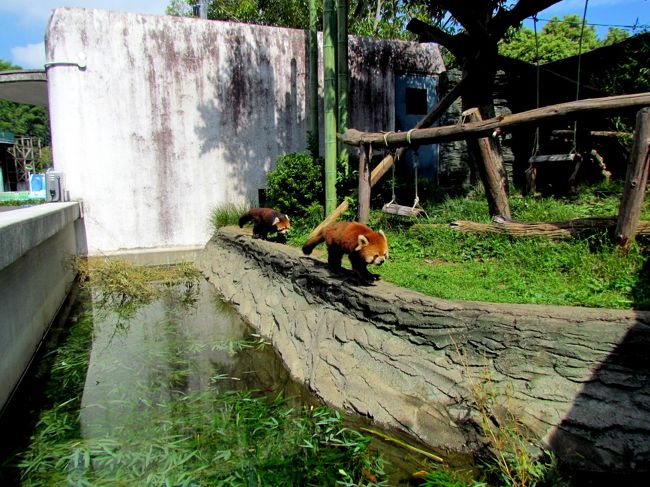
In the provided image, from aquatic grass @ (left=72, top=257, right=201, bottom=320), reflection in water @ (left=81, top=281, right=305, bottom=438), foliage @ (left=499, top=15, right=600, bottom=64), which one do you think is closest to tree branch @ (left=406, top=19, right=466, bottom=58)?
reflection in water @ (left=81, top=281, right=305, bottom=438)

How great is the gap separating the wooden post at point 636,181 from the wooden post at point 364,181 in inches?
146

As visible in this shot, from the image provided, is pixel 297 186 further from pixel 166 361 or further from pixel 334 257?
pixel 166 361

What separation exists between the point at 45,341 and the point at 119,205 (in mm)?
4876

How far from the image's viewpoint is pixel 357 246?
531 centimetres

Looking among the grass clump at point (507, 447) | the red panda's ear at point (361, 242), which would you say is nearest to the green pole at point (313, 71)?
the red panda's ear at point (361, 242)

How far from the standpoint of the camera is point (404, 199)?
953 cm

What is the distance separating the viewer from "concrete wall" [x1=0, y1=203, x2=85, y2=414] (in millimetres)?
4613

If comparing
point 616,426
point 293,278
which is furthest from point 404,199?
point 616,426

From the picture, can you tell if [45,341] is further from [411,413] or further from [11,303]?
[411,413]

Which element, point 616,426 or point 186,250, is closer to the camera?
point 616,426

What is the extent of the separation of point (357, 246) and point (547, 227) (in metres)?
2.65

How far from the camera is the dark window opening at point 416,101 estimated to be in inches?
526

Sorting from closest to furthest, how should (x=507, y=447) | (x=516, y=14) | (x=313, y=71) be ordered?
(x=507, y=447)
(x=516, y=14)
(x=313, y=71)

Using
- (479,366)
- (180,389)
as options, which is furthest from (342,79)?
(479,366)
